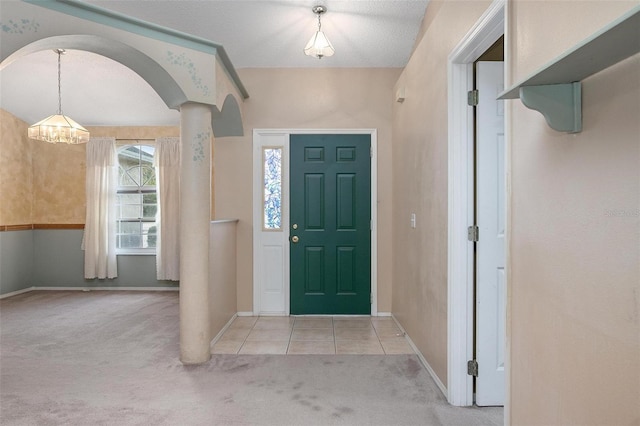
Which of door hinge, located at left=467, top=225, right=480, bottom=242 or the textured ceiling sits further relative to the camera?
the textured ceiling

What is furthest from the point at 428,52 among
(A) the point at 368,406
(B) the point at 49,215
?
(B) the point at 49,215

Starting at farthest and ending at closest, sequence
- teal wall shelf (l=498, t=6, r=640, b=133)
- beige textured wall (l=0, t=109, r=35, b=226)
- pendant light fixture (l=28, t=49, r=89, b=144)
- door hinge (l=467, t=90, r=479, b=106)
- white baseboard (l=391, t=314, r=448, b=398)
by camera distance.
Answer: beige textured wall (l=0, t=109, r=35, b=226) < pendant light fixture (l=28, t=49, r=89, b=144) < white baseboard (l=391, t=314, r=448, b=398) < door hinge (l=467, t=90, r=479, b=106) < teal wall shelf (l=498, t=6, r=640, b=133)

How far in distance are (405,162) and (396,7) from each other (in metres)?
1.38

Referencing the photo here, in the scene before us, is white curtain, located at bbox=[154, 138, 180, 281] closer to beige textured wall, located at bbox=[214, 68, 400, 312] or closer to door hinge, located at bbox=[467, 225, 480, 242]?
beige textured wall, located at bbox=[214, 68, 400, 312]

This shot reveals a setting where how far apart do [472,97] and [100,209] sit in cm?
533

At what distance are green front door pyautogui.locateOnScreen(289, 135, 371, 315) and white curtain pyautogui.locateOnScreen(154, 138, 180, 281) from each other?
7.14 feet

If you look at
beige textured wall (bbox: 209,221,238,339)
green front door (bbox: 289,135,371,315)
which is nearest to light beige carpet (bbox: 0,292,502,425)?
beige textured wall (bbox: 209,221,238,339)

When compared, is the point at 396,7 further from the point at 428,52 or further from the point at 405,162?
the point at 405,162

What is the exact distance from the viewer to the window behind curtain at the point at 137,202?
5.96m

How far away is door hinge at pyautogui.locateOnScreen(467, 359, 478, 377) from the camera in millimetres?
2336

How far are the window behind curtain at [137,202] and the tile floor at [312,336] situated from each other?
2.62 metres

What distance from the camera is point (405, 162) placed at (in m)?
3.69

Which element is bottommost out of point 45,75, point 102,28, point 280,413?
point 280,413

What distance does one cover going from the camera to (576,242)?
122 cm
